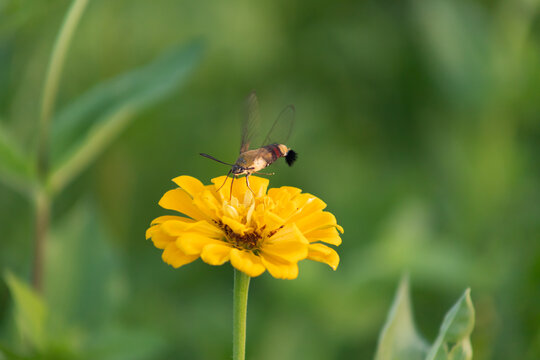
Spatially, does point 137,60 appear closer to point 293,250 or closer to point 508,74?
point 508,74

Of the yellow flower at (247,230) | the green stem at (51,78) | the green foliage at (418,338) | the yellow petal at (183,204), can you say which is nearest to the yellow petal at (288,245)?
the yellow flower at (247,230)

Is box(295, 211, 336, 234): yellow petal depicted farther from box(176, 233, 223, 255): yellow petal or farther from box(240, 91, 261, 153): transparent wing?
box(240, 91, 261, 153): transparent wing

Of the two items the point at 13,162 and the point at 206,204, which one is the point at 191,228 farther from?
the point at 13,162

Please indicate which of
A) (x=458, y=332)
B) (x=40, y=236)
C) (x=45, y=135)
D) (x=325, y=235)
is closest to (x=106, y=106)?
(x=45, y=135)

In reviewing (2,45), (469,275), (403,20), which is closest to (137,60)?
(2,45)

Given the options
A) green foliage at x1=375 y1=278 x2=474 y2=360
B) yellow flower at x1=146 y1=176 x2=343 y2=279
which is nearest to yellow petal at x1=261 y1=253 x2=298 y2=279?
yellow flower at x1=146 y1=176 x2=343 y2=279

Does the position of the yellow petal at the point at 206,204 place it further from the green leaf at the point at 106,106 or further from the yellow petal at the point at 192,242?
the green leaf at the point at 106,106

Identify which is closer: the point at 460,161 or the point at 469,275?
the point at 469,275

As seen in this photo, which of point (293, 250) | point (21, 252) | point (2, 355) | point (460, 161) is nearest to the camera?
point (293, 250)
